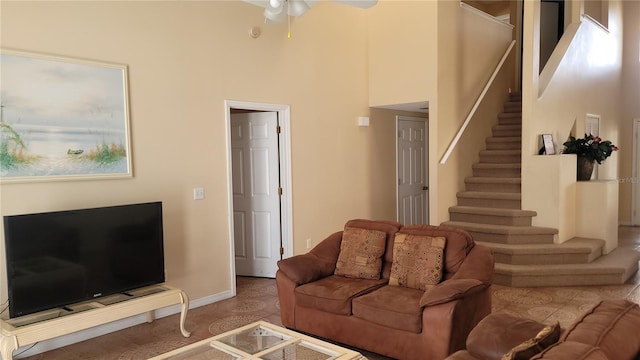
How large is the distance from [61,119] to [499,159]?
541cm

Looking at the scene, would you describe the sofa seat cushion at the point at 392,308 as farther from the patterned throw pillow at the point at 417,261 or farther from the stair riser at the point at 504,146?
the stair riser at the point at 504,146

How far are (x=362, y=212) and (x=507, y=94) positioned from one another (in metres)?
3.46

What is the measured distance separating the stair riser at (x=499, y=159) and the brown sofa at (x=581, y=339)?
476cm

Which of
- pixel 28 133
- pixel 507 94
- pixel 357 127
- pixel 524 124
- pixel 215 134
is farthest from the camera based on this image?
pixel 507 94

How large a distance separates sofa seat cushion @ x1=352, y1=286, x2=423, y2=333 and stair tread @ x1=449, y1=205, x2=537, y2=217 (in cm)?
266

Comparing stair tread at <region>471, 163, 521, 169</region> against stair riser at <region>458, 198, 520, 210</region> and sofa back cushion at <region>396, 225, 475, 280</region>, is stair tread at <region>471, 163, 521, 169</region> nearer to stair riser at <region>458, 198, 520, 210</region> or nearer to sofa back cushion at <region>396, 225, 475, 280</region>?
stair riser at <region>458, 198, 520, 210</region>

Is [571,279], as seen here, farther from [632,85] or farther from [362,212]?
[632,85]

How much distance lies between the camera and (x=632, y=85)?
27.4 ft

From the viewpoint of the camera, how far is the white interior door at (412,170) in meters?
6.93

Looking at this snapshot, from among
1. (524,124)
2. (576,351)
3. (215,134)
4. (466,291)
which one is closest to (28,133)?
(215,134)

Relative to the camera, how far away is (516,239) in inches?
209

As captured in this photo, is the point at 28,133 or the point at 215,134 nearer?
the point at 28,133

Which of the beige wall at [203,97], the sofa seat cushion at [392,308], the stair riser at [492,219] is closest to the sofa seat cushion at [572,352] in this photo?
the sofa seat cushion at [392,308]

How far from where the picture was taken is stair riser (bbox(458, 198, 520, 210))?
227 inches
